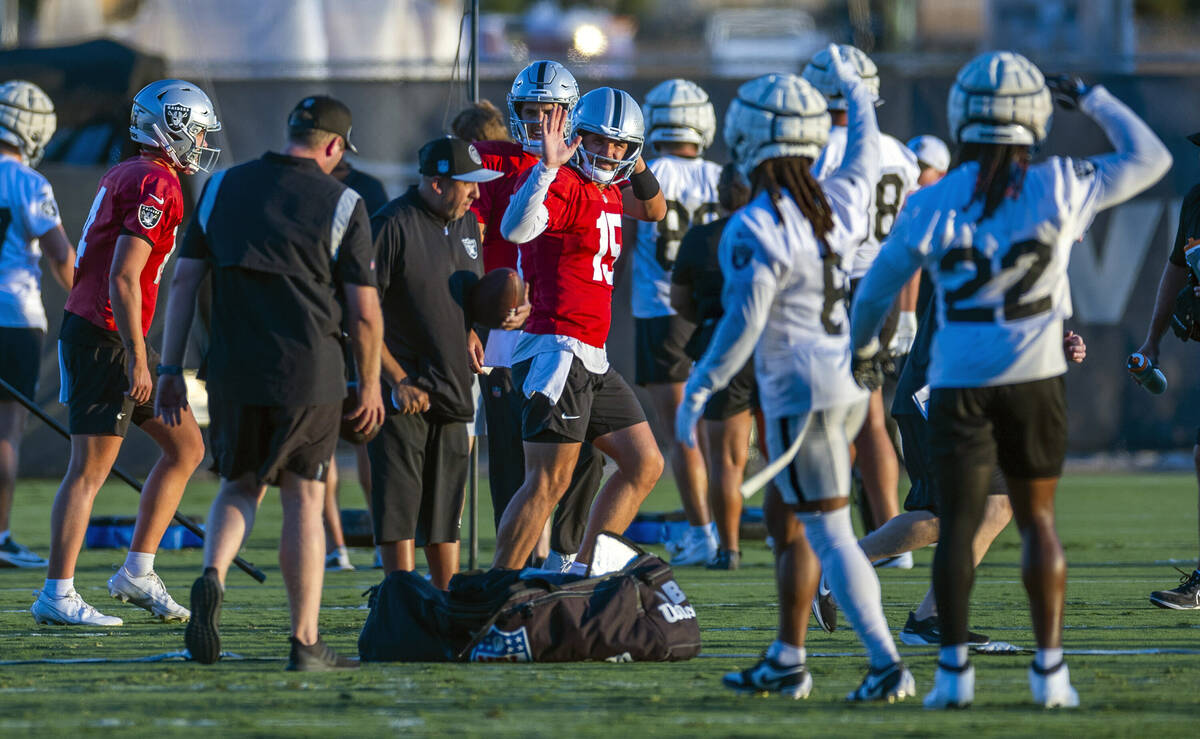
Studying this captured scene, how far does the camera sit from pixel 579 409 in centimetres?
631

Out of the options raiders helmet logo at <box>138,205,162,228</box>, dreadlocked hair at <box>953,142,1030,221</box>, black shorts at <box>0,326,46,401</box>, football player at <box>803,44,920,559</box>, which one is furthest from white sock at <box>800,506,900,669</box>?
black shorts at <box>0,326,46,401</box>

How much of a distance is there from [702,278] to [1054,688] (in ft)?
8.45

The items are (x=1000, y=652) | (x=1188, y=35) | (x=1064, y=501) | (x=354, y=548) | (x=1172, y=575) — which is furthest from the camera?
(x=1188, y=35)

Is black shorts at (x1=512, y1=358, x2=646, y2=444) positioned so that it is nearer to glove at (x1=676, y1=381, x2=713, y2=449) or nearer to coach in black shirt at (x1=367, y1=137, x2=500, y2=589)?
coach in black shirt at (x1=367, y1=137, x2=500, y2=589)

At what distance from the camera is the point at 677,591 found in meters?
5.70

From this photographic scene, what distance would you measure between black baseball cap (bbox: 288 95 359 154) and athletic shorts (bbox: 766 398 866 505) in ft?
5.73

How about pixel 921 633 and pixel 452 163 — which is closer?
pixel 921 633

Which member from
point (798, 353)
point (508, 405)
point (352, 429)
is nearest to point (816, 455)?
point (798, 353)

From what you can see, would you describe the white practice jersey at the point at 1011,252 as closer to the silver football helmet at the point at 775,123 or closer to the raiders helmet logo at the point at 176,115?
the silver football helmet at the point at 775,123

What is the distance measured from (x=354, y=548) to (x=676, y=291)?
14.1ft

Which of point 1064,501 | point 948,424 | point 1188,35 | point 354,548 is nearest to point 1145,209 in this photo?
point 1064,501

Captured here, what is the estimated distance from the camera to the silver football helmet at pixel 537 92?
6730 mm

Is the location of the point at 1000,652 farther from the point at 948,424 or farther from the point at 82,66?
the point at 82,66

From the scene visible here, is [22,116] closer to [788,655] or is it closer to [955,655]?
[788,655]
